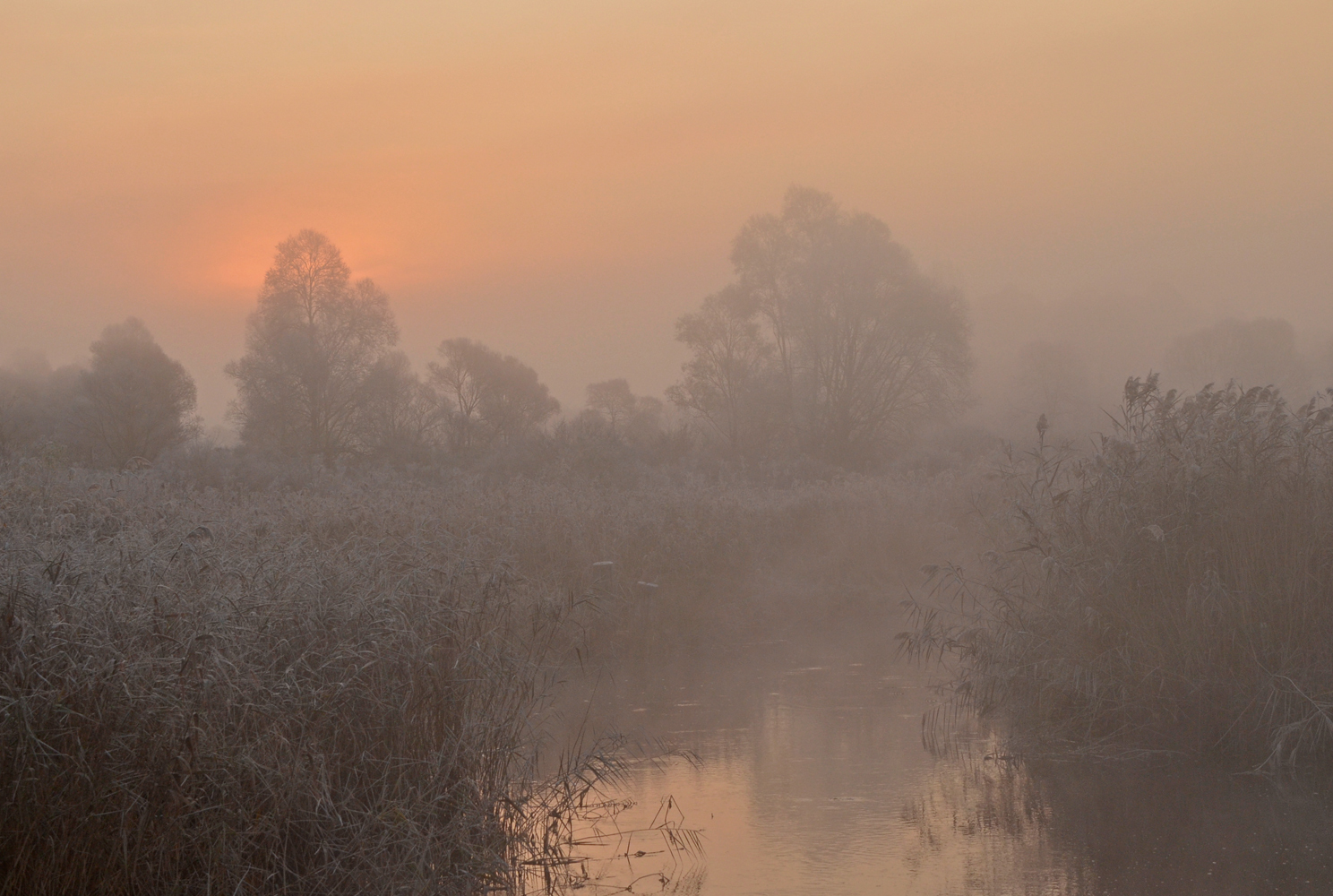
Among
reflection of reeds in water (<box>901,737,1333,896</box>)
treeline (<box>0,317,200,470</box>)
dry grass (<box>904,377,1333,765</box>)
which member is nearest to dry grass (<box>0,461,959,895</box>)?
reflection of reeds in water (<box>901,737,1333,896</box>)

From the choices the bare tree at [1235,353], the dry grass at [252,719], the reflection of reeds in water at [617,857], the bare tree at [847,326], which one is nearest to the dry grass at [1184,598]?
the reflection of reeds in water at [617,857]

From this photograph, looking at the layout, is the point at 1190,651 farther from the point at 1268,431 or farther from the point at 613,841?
the point at 613,841

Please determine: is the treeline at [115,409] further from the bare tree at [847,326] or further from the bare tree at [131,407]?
the bare tree at [847,326]

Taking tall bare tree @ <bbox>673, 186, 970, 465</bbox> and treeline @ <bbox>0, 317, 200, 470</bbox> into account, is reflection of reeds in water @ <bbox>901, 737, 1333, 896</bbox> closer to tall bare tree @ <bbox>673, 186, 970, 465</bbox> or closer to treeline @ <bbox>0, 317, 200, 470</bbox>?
treeline @ <bbox>0, 317, 200, 470</bbox>

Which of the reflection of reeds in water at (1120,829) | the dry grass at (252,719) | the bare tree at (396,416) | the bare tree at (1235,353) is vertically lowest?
the reflection of reeds in water at (1120,829)

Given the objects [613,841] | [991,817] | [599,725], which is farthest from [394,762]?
[599,725]

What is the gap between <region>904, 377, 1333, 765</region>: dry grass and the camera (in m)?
7.49

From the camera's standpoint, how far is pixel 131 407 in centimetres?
2497

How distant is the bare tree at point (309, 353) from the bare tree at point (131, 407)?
1.86m

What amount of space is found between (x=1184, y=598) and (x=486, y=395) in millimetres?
26047

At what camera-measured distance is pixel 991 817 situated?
261 inches

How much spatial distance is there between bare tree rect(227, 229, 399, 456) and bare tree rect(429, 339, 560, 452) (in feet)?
6.88

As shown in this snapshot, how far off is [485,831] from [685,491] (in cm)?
1263

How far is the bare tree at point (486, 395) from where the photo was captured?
28953 mm
